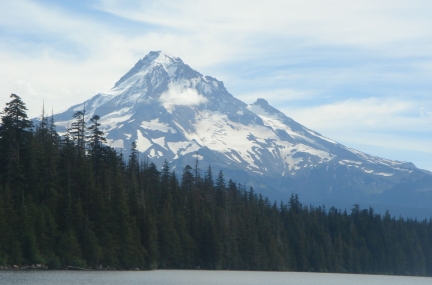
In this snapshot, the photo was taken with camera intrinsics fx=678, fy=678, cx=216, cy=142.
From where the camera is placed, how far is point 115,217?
337ft

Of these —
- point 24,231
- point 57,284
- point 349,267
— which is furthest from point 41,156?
point 349,267

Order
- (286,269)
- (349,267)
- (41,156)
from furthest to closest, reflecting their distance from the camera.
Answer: (349,267)
(286,269)
(41,156)

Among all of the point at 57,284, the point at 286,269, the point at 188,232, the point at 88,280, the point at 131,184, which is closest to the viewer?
the point at 57,284

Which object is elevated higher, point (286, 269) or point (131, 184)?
point (131, 184)

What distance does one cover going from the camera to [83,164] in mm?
103312

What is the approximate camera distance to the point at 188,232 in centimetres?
12862

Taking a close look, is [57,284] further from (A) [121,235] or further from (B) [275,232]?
(B) [275,232]

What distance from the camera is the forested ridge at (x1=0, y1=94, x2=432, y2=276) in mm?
91500

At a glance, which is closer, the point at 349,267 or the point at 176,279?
the point at 176,279

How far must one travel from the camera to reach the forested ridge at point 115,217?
300ft

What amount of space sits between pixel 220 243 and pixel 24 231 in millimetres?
49456

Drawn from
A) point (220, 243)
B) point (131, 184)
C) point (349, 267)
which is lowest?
point (349, 267)

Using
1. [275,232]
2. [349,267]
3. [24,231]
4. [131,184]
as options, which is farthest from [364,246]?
[24,231]

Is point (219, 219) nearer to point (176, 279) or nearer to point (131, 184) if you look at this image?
point (131, 184)
